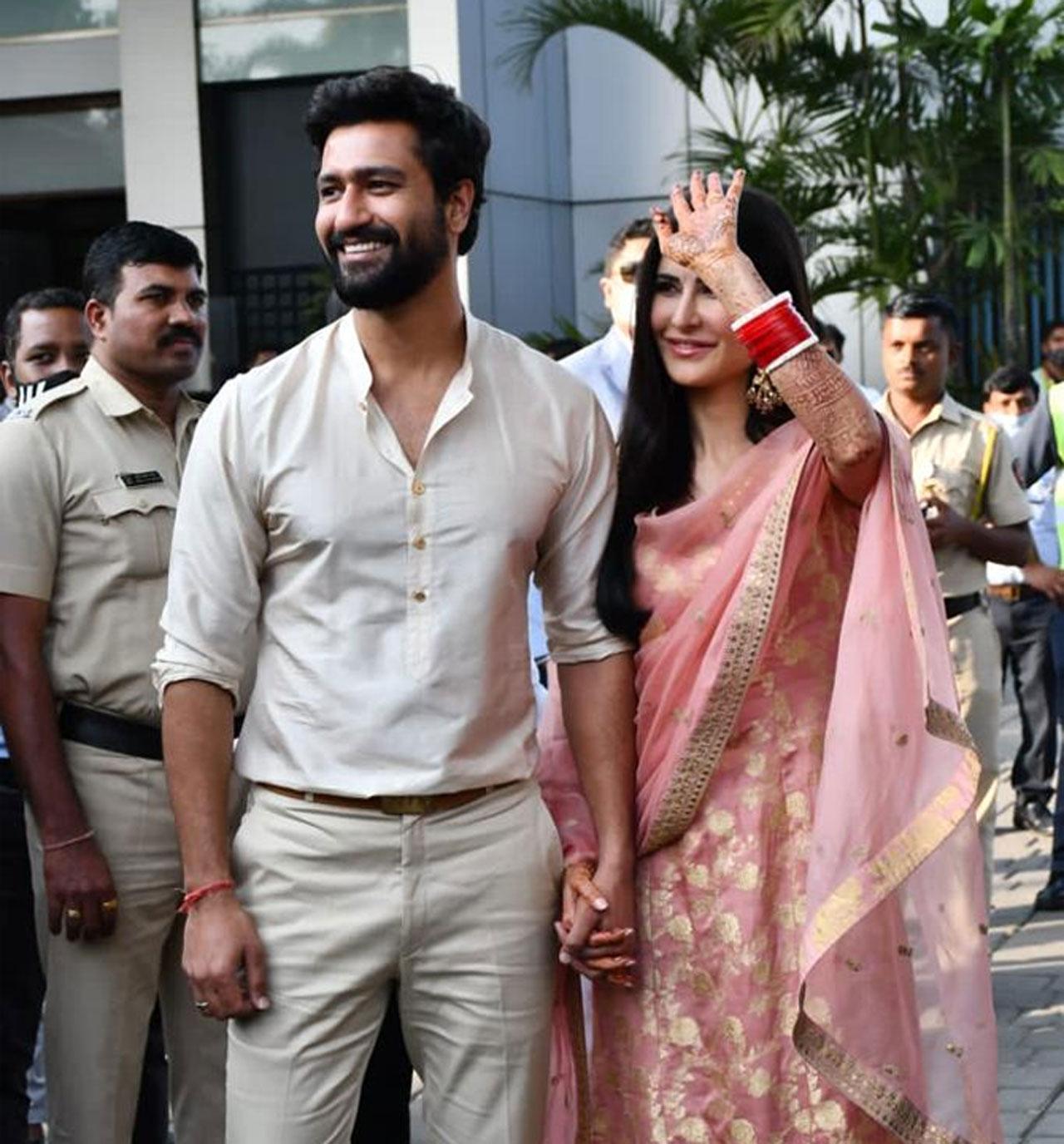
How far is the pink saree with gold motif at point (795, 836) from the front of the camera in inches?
153

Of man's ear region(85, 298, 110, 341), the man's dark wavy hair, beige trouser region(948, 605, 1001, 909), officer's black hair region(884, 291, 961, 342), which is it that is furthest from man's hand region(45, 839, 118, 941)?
officer's black hair region(884, 291, 961, 342)

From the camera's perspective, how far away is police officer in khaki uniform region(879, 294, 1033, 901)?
7.16m

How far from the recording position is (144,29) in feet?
52.1

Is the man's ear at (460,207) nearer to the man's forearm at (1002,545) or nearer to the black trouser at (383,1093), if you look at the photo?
the black trouser at (383,1093)

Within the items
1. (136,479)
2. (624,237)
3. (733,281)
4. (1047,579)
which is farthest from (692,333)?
(1047,579)

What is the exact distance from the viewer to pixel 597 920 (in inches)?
146

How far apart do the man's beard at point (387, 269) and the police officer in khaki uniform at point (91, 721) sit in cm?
105

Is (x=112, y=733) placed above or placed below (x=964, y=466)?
below

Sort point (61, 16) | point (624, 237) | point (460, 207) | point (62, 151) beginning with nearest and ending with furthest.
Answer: point (460, 207), point (624, 237), point (61, 16), point (62, 151)

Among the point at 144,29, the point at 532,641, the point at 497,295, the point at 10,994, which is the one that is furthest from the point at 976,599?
the point at 144,29

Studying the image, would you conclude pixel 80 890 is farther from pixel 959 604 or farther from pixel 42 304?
pixel 959 604

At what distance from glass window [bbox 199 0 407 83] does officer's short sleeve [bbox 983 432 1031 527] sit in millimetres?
8793

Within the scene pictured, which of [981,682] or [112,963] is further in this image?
[981,682]

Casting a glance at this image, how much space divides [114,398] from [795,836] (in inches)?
59.9
